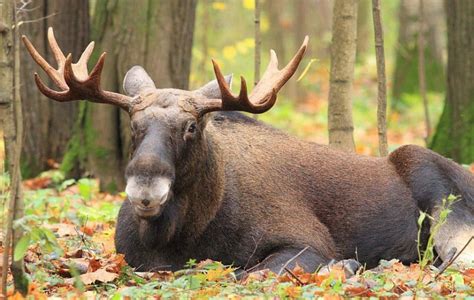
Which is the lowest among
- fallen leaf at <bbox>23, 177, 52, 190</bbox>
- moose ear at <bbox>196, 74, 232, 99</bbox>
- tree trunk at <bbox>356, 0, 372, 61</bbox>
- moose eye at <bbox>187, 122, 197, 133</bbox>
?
fallen leaf at <bbox>23, 177, 52, 190</bbox>

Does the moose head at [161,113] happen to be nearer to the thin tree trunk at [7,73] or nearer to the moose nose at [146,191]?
the moose nose at [146,191]

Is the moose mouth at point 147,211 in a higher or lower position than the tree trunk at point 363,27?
lower

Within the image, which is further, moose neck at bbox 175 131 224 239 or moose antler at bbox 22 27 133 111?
moose neck at bbox 175 131 224 239

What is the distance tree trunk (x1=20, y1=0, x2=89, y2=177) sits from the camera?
12.1 meters

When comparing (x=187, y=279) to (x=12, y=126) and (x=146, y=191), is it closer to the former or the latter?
(x=146, y=191)

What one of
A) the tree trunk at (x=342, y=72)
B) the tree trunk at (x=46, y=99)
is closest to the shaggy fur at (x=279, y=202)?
the tree trunk at (x=342, y=72)

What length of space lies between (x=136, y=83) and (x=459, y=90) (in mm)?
5020

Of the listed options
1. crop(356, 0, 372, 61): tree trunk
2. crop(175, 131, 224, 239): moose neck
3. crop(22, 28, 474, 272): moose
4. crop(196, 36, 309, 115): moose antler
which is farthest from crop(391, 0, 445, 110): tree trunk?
crop(175, 131, 224, 239): moose neck

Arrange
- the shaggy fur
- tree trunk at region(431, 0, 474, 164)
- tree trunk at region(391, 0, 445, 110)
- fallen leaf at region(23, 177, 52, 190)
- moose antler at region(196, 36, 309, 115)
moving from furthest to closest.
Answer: tree trunk at region(391, 0, 445, 110) < fallen leaf at region(23, 177, 52, 190) < tree trunk at region(431, 0, 474, 164) < the shaggy fur < moose antler at region(196, 36, 309, 115)

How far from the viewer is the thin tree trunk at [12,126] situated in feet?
18.1

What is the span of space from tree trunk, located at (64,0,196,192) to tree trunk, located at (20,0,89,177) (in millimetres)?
850

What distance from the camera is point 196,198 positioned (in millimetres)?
7434

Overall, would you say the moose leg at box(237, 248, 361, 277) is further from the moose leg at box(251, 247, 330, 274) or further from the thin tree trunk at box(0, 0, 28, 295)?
the thin tree trunk at box(0, 0, 28, 295)

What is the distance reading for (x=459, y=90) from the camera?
11367 mm
